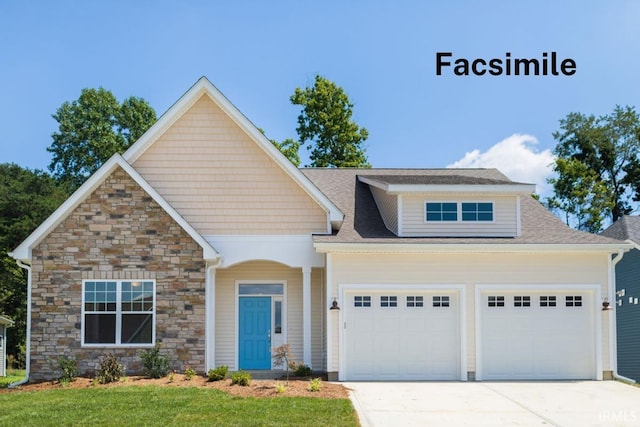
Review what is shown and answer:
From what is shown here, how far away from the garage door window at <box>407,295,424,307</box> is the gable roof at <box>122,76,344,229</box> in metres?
2.64

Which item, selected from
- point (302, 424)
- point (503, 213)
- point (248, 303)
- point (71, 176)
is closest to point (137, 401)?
point (302, 424)

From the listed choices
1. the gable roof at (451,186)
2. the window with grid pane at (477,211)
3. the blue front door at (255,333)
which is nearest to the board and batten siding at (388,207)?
the gable roof at (451,186)

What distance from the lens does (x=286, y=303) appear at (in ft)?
66.6

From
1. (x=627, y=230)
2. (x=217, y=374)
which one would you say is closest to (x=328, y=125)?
(x=627, y=230)

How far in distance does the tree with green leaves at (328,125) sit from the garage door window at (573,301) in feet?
67.2

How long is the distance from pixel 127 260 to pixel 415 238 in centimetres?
711

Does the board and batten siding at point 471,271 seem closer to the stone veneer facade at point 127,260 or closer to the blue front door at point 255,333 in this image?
the blue front door at point 255,333

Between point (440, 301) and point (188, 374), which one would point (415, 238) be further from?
point (188, 374)

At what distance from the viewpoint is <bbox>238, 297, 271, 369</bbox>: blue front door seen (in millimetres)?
20203

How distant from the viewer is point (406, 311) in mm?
18547

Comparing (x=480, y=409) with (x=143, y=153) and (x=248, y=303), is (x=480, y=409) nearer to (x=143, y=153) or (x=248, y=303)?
(x=248, y=303)

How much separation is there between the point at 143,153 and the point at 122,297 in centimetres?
383

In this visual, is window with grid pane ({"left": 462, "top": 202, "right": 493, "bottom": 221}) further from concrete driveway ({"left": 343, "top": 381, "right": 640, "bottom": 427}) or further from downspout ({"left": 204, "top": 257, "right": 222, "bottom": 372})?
downspout ({"left": 204, "top": 257, "right": 222, "bottom": 372})

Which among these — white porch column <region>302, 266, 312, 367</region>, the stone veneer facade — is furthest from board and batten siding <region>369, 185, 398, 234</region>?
the stone veneer facade
